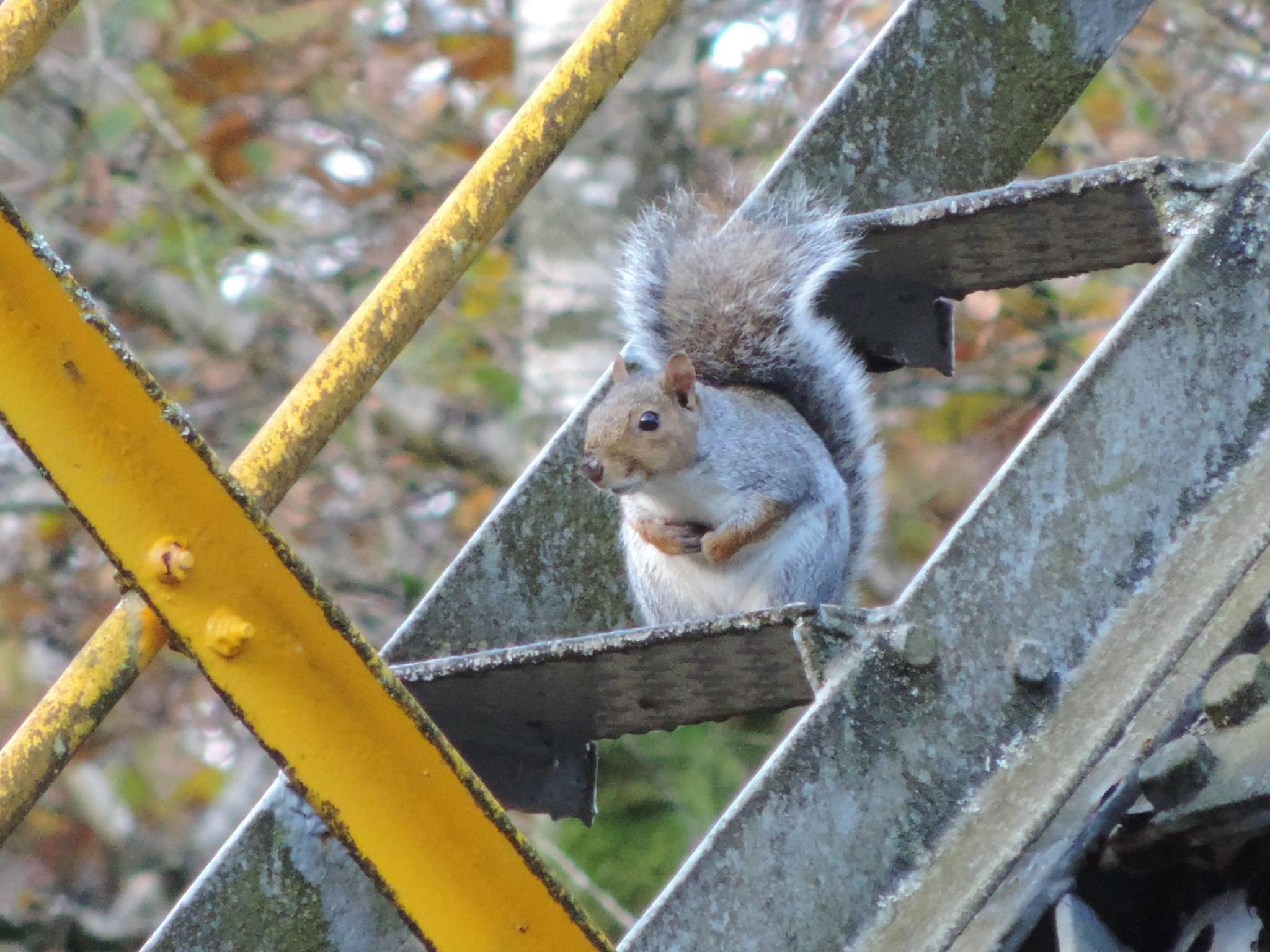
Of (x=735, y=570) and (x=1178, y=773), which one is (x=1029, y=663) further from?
(x=735, y=570)

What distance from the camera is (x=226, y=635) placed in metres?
1.08

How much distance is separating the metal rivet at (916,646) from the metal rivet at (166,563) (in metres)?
0.48

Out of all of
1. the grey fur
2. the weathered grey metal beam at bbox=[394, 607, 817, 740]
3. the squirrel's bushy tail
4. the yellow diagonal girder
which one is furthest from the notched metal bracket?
the yellow diagonal girder

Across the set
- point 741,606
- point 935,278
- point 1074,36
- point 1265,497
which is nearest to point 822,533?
point 741,606

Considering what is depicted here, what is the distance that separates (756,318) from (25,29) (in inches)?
38.0

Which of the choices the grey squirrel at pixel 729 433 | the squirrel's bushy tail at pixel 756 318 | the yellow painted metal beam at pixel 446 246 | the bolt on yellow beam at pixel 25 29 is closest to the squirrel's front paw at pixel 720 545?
the grey squirrel at pixel 729 433

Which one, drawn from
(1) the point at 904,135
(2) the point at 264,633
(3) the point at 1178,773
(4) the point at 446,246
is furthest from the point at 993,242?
(2) the point at 264,633

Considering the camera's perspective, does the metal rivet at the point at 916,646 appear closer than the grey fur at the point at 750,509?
Yes

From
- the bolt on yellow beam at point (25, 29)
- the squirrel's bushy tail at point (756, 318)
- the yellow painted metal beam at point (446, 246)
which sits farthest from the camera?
the squirrel's bushy tail at point (756, 318)

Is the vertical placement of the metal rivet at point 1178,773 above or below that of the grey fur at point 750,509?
below

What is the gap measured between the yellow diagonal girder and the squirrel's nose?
2.74 feet

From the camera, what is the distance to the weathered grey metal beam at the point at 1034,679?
1.15 metres

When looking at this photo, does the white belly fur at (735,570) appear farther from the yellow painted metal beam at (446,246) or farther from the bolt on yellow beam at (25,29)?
the bolt on yellow beam at (25,29)

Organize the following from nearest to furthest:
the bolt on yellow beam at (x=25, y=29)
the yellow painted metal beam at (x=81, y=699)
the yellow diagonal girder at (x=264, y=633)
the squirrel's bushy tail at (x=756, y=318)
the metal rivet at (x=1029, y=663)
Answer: the yellow diagonal girder at (x=264, y=633)
the metal rivet at (x=1029, y=663)
the yellow painted metal beam at (x=81, y=699)
the bolt on yellow beam at (x=25, y=29)
the squirrel's bushy tail at (x=756, y=318)
